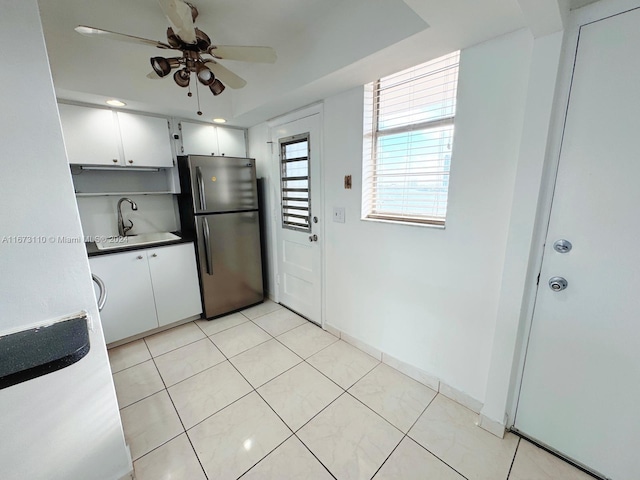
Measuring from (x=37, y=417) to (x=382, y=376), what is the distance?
1.84m

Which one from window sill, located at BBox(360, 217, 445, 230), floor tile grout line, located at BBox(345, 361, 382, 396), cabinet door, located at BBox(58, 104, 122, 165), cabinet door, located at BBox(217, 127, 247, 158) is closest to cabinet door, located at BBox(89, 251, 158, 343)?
cabinet door, located at BBox(58, 104, 122, 165)

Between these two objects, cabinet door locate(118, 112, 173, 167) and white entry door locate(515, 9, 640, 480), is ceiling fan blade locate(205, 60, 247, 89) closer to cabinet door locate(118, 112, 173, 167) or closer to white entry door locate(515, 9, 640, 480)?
cabinet door locate(118, 112, 173, 167)

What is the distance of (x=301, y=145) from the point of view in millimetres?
2400

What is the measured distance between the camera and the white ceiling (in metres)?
1.14

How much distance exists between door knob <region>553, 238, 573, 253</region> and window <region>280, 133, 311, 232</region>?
1.77 metres

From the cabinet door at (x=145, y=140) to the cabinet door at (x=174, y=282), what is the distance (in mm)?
861

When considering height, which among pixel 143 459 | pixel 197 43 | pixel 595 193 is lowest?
pixel 143 459

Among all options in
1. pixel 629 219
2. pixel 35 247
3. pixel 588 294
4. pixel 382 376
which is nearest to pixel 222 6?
pixel 35 247

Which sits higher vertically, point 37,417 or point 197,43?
point 197,43

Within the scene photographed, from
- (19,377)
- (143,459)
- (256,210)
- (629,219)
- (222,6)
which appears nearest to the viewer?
(19,377)

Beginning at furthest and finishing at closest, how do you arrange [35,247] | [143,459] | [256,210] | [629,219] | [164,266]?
[256,210], [164,266], [143,459], [629,219], [35,247]

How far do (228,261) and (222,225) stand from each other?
1.31 ft

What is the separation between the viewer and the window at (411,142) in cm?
150

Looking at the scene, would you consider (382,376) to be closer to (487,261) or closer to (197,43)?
(487,261)
